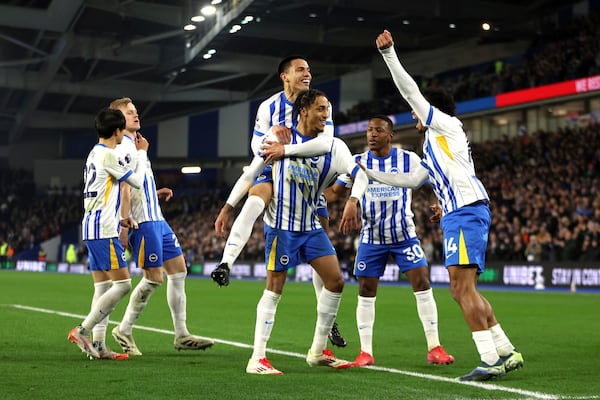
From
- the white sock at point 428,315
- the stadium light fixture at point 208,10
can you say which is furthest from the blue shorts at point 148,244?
the stadium light fixture at point 208,10

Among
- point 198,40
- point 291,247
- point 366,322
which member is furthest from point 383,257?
point 198,40

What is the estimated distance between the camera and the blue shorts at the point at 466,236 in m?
6.96

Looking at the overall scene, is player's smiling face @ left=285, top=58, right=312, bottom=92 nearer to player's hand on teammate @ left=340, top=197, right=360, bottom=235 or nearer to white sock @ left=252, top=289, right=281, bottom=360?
player's hand on teammate @ left=340, top=197, right=360, bottom=235

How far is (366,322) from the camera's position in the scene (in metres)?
8.52

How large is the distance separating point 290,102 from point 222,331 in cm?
441

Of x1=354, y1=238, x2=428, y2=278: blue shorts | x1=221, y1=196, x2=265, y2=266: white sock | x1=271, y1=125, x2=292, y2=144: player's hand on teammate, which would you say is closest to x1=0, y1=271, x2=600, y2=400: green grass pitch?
x1=354, y1=238, x2=428, y2=278: blue shorts

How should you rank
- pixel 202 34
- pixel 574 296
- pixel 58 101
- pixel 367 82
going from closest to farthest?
pixel 574 296 < pixel 202 34 < pixel 367 82 < pixel 58 101

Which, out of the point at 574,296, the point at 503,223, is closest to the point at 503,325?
the point at 574,296

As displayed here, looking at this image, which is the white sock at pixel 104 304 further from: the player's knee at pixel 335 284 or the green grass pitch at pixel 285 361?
the player's knee at pixel 335 284

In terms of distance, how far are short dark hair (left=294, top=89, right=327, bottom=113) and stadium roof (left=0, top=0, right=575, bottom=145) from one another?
24024 millimetres

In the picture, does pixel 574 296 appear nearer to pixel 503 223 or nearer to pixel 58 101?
pixel 503 223

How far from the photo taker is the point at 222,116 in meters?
61.6

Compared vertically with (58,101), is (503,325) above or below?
below

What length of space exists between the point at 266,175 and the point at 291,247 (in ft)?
2.21
